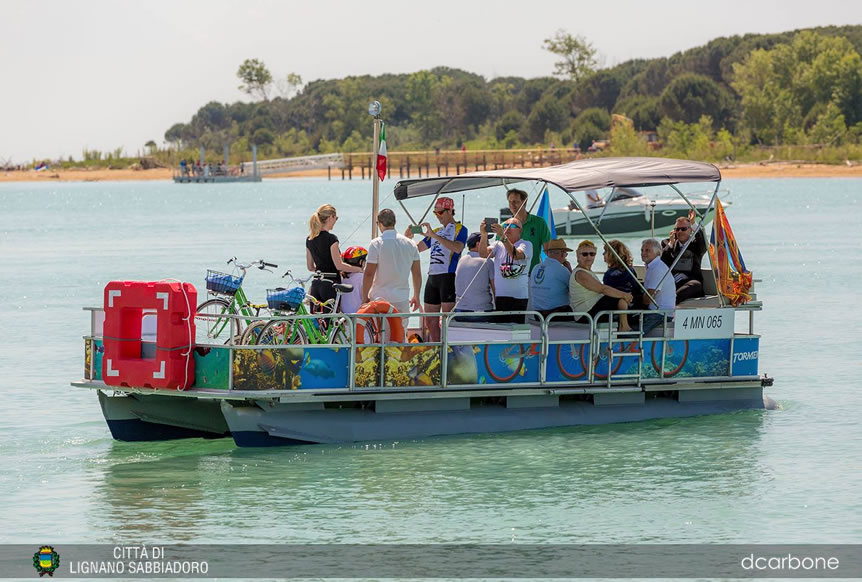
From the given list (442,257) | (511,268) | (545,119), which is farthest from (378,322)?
(545,119)

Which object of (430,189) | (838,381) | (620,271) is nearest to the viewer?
(620,271)

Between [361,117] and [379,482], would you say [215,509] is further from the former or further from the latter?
[361,117]

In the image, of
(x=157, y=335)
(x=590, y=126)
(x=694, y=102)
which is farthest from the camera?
(x=590, y=126)

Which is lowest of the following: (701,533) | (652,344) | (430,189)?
(701,533)

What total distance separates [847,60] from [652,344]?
3952 inches

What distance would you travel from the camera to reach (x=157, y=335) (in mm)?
12070

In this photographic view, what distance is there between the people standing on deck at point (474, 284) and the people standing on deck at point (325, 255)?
3.10 ft

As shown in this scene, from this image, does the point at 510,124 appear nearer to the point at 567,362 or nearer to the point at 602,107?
the point at 602,107

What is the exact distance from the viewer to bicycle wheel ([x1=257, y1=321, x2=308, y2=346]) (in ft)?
40.6

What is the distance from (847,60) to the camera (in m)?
108

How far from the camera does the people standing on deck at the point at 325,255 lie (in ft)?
43.2

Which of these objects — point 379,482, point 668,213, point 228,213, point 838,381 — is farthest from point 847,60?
point 379,482

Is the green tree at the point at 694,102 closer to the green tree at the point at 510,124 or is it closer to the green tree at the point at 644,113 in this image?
the green tree at the point at 644,113

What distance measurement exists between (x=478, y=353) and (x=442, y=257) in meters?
1.17
